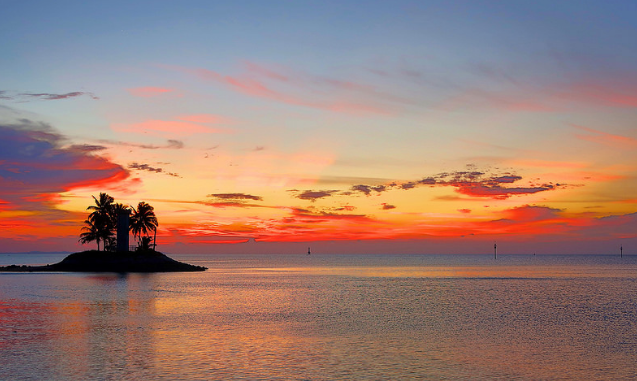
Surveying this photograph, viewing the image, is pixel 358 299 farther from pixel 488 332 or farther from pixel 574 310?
pixel 488 332

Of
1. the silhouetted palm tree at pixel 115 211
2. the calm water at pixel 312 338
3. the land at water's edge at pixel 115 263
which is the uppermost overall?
the silhouetted palm tree at pixel 115 211

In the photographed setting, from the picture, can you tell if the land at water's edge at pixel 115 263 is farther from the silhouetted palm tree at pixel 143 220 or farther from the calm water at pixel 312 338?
the calm water at pixel 312 338

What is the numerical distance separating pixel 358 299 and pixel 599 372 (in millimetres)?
48327

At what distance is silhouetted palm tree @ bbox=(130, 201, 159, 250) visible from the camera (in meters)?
153

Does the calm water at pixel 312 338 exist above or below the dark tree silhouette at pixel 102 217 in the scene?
below

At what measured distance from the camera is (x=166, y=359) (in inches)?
1389

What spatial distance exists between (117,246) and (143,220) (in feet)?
39.9

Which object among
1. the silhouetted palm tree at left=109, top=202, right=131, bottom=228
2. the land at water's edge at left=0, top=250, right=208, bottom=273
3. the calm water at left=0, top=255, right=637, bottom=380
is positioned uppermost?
the silhouetted palm tree at left=109, top=202, right=131, bottom=228

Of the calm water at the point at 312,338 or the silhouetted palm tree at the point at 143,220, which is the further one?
the silhouetted palm tree at the point at 143,220

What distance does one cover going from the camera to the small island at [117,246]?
141750 millimetres

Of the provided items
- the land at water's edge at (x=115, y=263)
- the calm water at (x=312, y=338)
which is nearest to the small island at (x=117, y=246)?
the land at water's edge at (x=115, y=263)

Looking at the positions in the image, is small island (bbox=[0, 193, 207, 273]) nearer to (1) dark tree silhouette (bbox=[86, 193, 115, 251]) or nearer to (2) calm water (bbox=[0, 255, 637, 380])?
(1) dark tree silhouette (bbox=[86, 193, 115, 251])

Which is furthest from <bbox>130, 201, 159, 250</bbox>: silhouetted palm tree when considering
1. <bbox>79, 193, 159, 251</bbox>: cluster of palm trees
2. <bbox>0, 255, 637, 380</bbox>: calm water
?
<bbox>0, 255, 637, 380</bbox>: calm water

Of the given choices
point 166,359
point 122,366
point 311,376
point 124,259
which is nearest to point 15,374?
point 122,366
